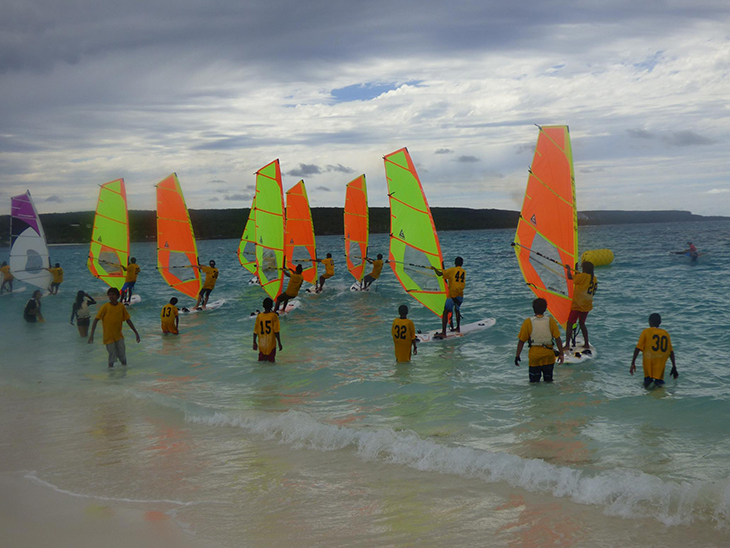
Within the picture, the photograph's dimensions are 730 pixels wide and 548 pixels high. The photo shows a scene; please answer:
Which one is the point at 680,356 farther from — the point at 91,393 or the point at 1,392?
the point at 1,392

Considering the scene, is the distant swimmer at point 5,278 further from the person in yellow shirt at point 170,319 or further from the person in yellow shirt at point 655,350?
the person in yellow shirt at point 655,350

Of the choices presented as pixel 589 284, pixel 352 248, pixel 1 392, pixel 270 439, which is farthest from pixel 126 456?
pixel 352 248

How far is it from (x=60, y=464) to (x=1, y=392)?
4.78 m

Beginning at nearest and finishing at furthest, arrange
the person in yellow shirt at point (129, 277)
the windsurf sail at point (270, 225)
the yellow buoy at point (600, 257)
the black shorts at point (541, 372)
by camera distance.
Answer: the black shorts at point (541, 372) → the windsurf sail at point (270, 225) → the person in yellow shirt at point (129, 277) → the yellow buoy at point (600, 257)

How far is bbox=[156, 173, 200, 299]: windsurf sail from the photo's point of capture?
834 inches

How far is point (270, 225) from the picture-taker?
19938mm

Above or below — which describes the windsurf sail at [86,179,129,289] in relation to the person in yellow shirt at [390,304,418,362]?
above

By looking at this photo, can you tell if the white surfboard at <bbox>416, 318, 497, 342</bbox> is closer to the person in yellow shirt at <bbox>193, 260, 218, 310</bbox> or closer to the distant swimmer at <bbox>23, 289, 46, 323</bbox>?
the person in yellow shirt at <bbox>193, 260, 218, 310</bbox>

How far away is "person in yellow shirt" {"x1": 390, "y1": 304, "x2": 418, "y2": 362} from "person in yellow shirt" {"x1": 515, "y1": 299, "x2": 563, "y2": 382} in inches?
104

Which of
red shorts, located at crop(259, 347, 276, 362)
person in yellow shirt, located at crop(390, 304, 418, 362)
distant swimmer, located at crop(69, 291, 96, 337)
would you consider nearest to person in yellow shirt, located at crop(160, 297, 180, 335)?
distant swimmer, located at crop(69, 291, 96, 337)

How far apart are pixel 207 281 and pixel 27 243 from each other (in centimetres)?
824

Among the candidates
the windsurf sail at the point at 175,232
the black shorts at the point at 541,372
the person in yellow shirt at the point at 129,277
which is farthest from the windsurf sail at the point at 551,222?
the person in yellow shirt at the point at 129,277

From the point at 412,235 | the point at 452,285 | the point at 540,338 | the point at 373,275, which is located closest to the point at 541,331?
the point at 540,338

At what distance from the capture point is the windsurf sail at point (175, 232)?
69.5 ft
